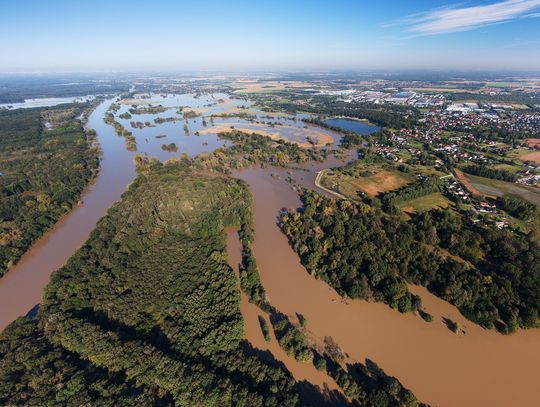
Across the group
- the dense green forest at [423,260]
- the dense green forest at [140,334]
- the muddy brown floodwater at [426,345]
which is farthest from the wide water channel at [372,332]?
the dense green forest at [140,334]

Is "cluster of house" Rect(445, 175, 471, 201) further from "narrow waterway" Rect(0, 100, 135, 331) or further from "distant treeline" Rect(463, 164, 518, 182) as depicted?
"narrow waterway" Rect(0, 100, 135, 331)

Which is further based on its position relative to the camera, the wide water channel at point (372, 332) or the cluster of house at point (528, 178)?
the cluster of house at point (528, 178)

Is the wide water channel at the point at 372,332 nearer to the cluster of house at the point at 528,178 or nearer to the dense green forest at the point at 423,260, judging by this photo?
the dense green forest at the point at 423,260

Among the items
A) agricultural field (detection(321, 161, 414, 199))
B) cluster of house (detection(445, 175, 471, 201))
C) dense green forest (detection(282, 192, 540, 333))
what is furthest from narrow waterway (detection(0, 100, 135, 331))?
cluster of house (detection(445, 175, 471, 201))

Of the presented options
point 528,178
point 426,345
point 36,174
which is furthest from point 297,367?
point 36,174

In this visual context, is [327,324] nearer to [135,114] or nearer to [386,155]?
[386,155]

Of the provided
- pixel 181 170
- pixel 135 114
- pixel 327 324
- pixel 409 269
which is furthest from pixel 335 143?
pixel 135 114

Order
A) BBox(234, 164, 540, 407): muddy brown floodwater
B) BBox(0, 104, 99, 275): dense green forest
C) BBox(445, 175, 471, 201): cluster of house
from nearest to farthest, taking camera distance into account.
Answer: BBox(234, 164, 540, 407): muddy brown floodwater
BBox(0, 104, 99, 275): dense green forest
BBox(445, 175, 471, 201): cluster of house
